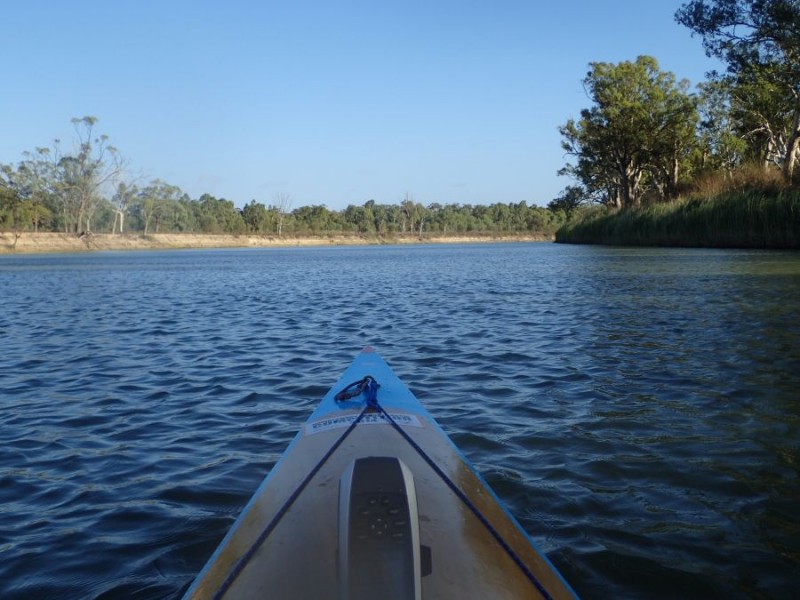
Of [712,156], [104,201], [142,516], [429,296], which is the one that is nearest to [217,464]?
[142,516]

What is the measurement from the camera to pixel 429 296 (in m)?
16.3

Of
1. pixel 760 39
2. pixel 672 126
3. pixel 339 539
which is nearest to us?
pixel 339 539

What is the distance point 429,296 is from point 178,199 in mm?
118018

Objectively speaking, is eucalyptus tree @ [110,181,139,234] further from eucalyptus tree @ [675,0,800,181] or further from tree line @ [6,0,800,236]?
eucalyptus tree @ [675,0,800,181]

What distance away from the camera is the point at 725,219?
27.4 metres

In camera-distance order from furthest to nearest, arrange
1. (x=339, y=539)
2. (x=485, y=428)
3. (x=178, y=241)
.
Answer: (x=178, y=241) < (x=485, y=428) < (x=339, y=539)

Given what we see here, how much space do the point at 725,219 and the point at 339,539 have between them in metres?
29.5

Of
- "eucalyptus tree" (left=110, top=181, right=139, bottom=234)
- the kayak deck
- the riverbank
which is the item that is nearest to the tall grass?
the kayak deck

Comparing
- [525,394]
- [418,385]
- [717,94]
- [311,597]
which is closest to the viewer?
[311,597]

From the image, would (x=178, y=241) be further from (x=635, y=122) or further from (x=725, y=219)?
(x=725, y=219)

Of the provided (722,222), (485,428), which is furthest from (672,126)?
(485,428)

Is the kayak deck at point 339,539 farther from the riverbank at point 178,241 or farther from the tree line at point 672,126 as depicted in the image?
the riverbank at point 178,241

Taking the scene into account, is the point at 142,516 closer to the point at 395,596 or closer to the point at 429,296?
the point at 395,596

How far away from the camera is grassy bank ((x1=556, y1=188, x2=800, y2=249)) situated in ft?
78.5
